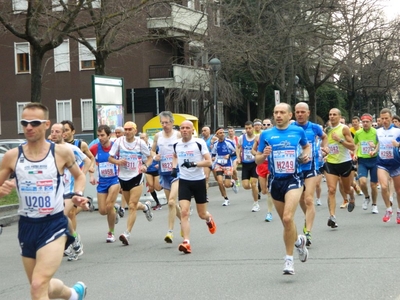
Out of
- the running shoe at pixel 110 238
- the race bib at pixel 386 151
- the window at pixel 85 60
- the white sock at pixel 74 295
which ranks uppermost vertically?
the window at pixel 85 60

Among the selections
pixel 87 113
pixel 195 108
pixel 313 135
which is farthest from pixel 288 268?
pixel 195 108

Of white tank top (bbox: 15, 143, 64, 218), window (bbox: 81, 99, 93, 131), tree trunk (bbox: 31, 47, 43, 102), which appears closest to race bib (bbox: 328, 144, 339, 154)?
white tank top (bbox: 15, 143, 64, 218)

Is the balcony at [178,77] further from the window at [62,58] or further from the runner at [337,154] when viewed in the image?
the runner at [337,154]

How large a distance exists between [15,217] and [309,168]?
802 centimetres

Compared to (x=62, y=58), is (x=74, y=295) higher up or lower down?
lower down

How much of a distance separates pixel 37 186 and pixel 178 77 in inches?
1442

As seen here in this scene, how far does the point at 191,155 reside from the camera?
468 inches

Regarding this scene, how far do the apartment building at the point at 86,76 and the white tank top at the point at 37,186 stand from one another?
3434cm

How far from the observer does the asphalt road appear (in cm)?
844

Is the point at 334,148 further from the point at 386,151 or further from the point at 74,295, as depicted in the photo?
the point at 74,295

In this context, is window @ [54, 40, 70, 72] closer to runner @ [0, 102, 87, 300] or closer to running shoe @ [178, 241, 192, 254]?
running shoe @ [178, 241, 192, 254]

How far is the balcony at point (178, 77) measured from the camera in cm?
4244

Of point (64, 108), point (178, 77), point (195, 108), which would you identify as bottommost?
point (195, 108)

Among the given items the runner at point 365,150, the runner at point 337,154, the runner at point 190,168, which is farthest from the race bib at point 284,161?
the runner at point 365,150
